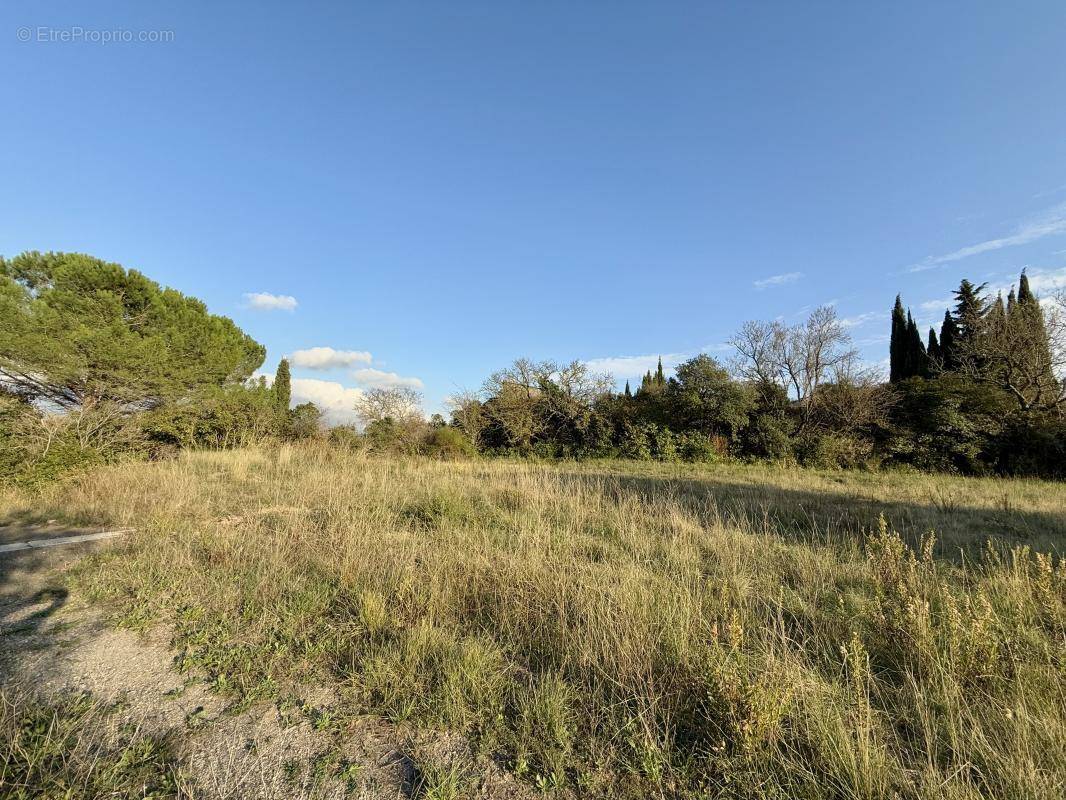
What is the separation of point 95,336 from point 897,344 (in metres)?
40.3

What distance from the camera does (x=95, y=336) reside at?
11867 mm

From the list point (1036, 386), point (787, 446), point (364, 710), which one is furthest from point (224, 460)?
point (1036, 386)

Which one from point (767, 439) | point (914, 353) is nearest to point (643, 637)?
point (767, 439)

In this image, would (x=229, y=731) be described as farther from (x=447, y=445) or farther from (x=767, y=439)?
(x=767, y=439)

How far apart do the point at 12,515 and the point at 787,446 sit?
19362 mm

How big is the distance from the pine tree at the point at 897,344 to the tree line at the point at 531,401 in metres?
7.87

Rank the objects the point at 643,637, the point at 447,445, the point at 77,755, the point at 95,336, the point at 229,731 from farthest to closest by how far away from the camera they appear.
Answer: the point at 447,445 < the point at 95,336 < the point at 643,637 < the point at 229,731 < the point at 77,755

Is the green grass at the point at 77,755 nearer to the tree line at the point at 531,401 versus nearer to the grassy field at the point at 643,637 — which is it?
the grassy field at the point at 643,637

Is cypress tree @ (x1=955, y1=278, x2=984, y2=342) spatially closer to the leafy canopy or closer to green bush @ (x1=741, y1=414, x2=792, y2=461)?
green bush @ (x1=741, y1=414, x2=792, y2=461)

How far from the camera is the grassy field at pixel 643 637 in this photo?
1.76m

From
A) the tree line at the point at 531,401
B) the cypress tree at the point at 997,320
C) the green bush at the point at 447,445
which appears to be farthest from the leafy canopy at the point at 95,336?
the cypress tree at the point at 997,320

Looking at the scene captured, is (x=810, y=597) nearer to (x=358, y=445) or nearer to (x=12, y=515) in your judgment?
(x=12, y=515)

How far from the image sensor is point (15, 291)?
37.6 ft

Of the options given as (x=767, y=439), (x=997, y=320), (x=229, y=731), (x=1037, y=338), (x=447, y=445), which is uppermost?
(x=997, y=320)
